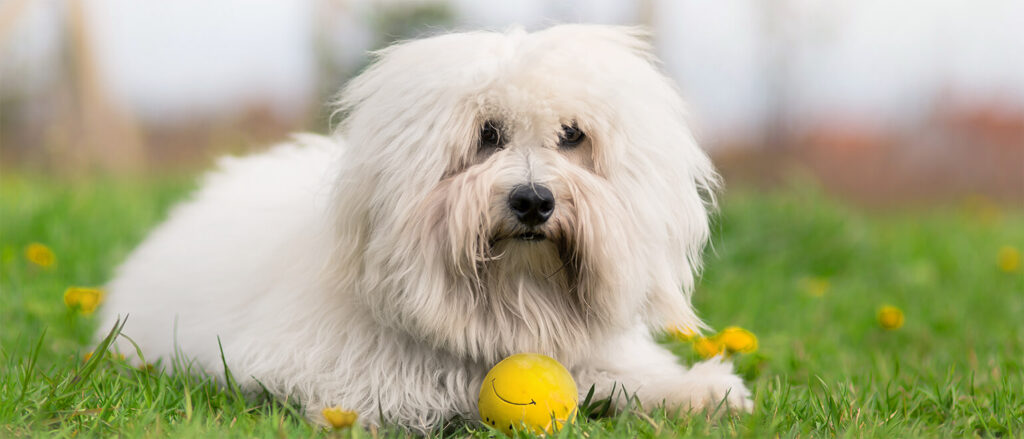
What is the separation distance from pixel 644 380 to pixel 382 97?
114 centimetres

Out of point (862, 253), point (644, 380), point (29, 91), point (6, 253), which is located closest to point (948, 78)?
point (862, 253)

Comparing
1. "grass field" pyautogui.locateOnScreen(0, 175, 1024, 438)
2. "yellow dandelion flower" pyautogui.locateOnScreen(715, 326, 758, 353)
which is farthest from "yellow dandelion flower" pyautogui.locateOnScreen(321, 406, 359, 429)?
"yellow dandelion flower" pyautogui.locateOnScreen(715, 326, 758, 353)

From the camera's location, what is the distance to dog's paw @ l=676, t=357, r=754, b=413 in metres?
2.70

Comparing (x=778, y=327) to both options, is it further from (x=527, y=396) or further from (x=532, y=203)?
(x=532, y=203)

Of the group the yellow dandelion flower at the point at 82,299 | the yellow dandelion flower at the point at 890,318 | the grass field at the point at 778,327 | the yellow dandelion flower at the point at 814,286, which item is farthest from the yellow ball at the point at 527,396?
the yellow dandelion flower at the point at 814,286

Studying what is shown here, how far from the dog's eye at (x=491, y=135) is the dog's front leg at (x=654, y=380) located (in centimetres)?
71

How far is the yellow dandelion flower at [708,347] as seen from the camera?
3.38 metres

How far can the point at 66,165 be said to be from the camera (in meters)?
8.66

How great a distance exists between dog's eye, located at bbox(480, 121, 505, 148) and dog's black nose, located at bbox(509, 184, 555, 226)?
0.76 feet

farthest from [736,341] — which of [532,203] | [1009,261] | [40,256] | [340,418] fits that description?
[40,256]

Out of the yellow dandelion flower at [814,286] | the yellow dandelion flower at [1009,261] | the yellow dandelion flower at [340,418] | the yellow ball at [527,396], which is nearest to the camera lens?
the yellow dandelion flower at [340,418]

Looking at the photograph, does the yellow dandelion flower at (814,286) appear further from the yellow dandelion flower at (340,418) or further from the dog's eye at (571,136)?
the yellow dandelion flower at (340,418)

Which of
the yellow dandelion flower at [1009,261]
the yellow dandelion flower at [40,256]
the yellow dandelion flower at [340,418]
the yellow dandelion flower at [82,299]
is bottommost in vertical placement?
the yellow dandelion flower at [1009,261]

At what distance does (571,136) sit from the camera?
2637 millimetres
